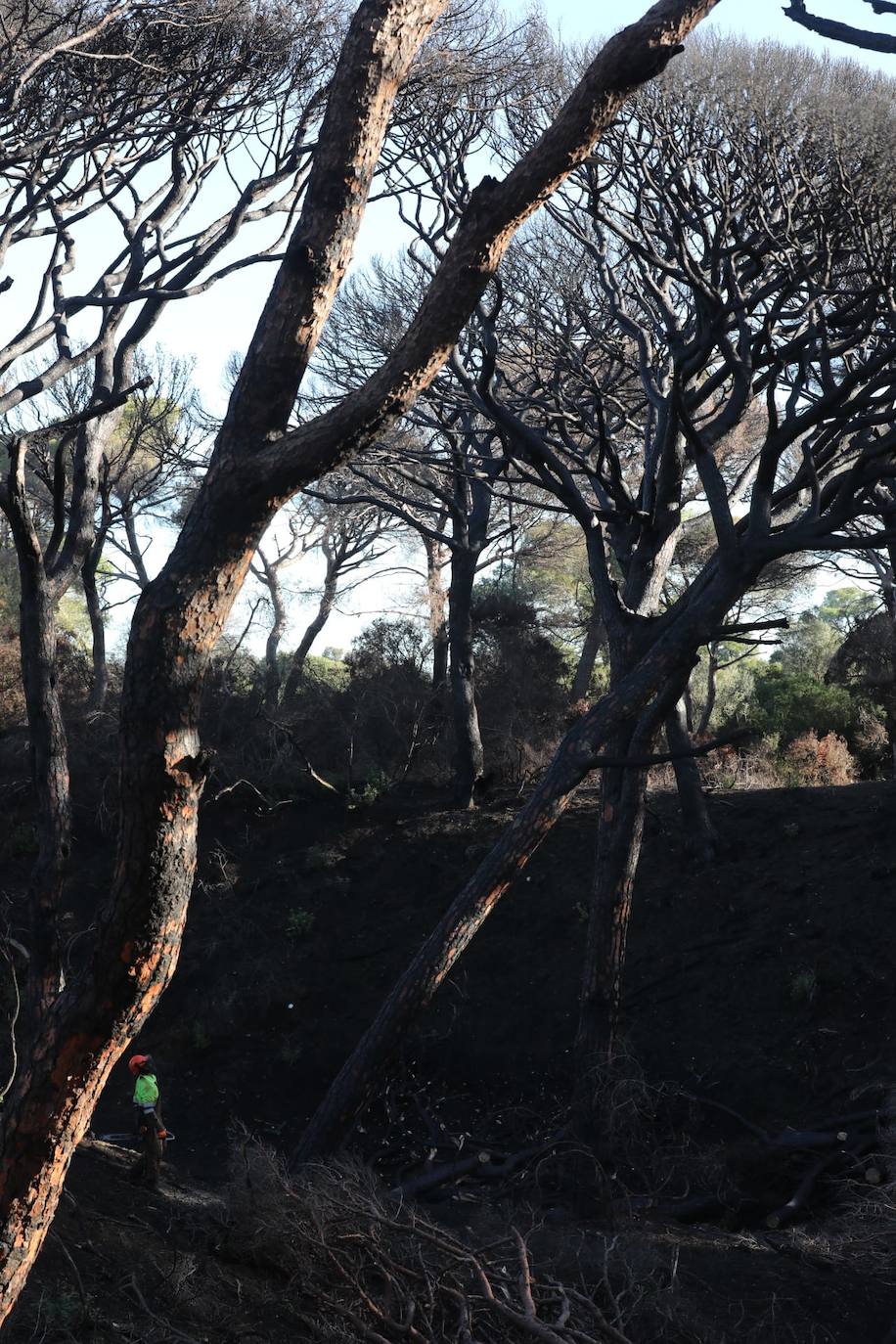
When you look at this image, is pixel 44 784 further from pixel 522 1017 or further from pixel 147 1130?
pixel 522 1017

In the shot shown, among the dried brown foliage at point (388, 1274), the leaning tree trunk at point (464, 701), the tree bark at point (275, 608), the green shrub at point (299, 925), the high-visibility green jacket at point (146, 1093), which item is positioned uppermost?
the tree bark at point (275, 608)

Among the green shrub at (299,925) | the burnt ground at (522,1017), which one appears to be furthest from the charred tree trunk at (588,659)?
the green shrub at (299,925)

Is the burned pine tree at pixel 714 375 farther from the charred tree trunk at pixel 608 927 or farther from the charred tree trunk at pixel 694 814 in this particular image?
the charred tree trunk at pixel 694 814

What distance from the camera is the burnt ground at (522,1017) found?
6.51 m

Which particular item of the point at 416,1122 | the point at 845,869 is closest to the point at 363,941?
the point at 416,1122

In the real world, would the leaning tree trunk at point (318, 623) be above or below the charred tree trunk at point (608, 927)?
above

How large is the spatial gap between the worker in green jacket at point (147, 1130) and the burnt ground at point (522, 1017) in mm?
235

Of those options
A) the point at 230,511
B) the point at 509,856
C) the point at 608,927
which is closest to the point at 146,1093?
the point at 509,856

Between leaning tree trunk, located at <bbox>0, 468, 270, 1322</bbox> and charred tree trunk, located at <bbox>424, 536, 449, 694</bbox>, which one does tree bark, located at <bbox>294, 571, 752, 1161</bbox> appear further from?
charred tree trunk, located at <bbox>424, 536, 449, 694</bbox>

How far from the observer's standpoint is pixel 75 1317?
539 centimetres

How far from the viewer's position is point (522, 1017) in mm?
12477

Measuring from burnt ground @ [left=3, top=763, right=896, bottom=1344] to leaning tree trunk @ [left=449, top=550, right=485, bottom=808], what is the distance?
617 millimetres

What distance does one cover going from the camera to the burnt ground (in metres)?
6.51

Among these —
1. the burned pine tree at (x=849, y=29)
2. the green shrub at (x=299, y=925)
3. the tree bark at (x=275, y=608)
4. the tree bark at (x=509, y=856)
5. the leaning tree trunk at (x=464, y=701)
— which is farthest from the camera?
the tree bark at (x=275, y=608)
